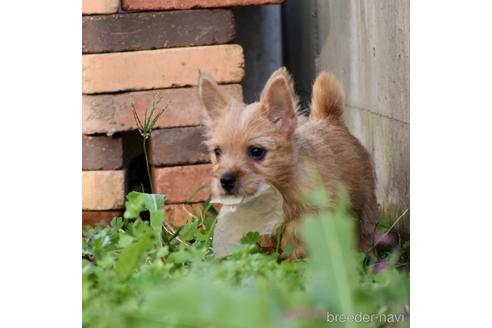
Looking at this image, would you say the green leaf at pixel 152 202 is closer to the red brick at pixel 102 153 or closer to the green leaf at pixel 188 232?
the green leaf at pixel 188 232

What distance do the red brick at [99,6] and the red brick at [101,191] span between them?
1.48 feet

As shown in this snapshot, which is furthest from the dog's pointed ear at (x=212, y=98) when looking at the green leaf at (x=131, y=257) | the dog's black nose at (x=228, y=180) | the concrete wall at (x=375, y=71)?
the green leaf at (x=131, y=257)

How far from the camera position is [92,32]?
8.79 ft

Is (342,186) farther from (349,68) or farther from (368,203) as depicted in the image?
(349,68)

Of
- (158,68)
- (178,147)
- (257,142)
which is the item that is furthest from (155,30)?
(257,142)

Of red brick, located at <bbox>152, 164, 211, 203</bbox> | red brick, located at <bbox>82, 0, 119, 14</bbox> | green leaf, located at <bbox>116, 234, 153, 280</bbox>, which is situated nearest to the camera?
green leaf, located at <bbox>116, 234, 153, 280</bbox>

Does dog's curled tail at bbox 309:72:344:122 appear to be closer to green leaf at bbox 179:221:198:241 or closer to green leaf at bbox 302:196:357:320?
green leaf at bbox 179:221:198:241

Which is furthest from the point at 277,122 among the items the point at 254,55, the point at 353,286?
the point at 353,286

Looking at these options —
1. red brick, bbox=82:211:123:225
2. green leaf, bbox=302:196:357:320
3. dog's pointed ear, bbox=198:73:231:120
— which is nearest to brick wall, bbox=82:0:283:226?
red brick, bbox=82:211:123:225

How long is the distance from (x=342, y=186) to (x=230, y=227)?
1.00 ft

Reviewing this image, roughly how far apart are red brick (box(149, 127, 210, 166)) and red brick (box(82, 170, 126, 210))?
0.22 m

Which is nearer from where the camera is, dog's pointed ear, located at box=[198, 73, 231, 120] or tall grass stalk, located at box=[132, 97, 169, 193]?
dog's pointed ear, located at box=[198, 73, 231, 120]

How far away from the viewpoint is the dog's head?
2.32m

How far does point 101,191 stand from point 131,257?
2.77 ft
